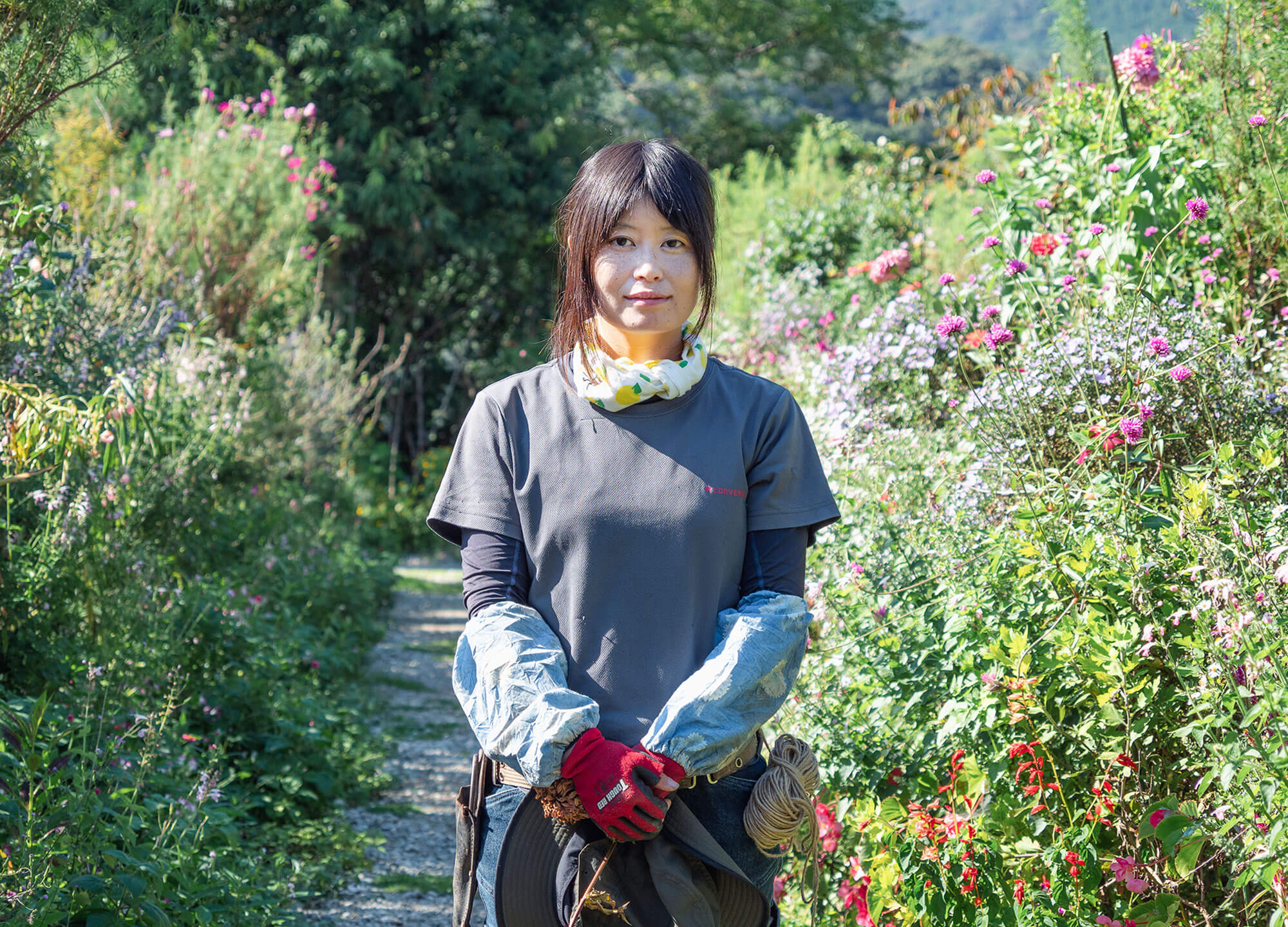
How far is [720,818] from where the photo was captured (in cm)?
172

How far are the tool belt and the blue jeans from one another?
14mm

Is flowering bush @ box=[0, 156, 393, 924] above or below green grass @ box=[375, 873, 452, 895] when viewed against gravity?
above

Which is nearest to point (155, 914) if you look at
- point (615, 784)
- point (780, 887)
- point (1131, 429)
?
point (615, 784)

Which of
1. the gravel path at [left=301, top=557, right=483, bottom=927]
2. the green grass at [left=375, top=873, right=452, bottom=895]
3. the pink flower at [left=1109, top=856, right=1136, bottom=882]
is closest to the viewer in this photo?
the pink flower at [left=1109, top=856, right=1136, bottom=882]

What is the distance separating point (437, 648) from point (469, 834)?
15.5 feet

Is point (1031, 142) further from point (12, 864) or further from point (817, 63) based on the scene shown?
point (817, 63)

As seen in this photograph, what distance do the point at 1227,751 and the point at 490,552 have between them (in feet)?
3.94

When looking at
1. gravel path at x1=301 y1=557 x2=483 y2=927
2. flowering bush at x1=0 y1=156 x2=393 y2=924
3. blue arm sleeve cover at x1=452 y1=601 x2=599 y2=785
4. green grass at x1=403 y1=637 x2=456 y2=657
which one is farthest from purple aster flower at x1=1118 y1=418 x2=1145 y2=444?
green grass at x1=403 y1=637 x2=456 y2=657

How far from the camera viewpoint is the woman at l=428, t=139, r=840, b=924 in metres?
1.61

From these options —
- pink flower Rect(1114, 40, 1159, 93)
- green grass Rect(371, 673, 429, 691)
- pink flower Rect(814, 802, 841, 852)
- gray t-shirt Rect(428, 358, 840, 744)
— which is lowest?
green grass Rect(371, 673, 429, 691)

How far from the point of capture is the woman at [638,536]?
63.5 inches

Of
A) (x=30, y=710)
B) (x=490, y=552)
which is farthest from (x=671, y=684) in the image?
(x=30, y=710)

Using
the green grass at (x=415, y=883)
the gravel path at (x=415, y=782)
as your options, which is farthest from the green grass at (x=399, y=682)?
the green grass at (x=415, y=883)

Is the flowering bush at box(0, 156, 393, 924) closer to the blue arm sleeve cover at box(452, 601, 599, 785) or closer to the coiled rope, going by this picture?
the blue arm sleeve cover at box(452, 601, 599, 785)
